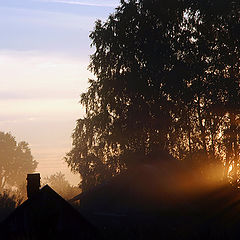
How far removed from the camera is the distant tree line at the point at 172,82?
43.0 meters

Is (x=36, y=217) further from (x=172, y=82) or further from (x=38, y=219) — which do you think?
(x=172, y=82)

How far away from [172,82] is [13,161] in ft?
328

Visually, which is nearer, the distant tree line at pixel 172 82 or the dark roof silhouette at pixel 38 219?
the dark roof silhouette at pixel 38 219

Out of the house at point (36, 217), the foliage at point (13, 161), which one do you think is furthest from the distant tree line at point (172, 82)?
the foliage at point (13, 161)

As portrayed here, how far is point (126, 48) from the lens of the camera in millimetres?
46406

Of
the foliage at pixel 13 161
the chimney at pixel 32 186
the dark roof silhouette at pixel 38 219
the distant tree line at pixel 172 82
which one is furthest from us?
the foliage at pixel 13 161

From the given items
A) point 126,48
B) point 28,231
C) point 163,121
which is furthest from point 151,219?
point 126,48

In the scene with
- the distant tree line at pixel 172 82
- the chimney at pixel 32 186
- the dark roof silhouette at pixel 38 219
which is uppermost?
the distant tree line at pixel 172 82

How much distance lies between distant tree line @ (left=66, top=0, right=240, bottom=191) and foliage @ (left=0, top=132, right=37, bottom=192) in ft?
295

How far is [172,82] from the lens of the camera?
43594 millimetres

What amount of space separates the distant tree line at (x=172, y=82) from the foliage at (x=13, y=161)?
295 ft

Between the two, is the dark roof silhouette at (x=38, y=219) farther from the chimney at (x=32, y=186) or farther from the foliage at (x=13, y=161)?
the foliage at (x=13, y=161)

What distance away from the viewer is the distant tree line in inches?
1692

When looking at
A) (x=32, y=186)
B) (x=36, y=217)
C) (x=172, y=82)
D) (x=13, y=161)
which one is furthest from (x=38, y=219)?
(x=13, y=161)
